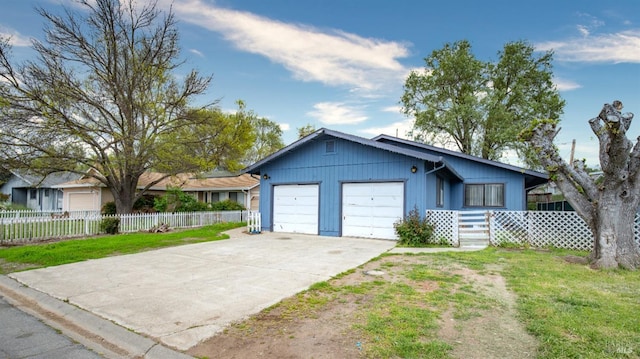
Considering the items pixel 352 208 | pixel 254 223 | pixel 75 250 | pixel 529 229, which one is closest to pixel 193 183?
pixel 254 223

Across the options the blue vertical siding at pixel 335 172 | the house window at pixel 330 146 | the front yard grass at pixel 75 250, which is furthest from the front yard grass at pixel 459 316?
the house window at pixel 330 146

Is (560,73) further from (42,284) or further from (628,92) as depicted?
(42,284)

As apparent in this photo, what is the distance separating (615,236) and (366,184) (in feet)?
23.7

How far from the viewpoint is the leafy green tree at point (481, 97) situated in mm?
25109

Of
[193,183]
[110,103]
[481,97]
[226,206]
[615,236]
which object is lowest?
[226,206]

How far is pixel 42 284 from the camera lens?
6.15 metres

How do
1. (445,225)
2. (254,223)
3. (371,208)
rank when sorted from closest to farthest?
(445,225) < (371,208) < (254,223)

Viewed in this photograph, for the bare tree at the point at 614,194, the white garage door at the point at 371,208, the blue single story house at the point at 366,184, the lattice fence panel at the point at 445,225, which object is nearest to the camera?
the bare tree at the point at 614,194

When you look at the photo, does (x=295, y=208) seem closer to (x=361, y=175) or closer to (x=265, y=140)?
(x=361, y=175)

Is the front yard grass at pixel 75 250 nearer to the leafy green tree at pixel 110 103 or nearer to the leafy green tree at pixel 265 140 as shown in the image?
the leafy green tree at pixel 110 103

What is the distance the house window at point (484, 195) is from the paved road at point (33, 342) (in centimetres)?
1483

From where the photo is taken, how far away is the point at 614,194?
7172 mm

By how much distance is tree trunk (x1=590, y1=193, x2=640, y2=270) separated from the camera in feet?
22.7

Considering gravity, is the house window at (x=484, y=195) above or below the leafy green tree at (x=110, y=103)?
below
